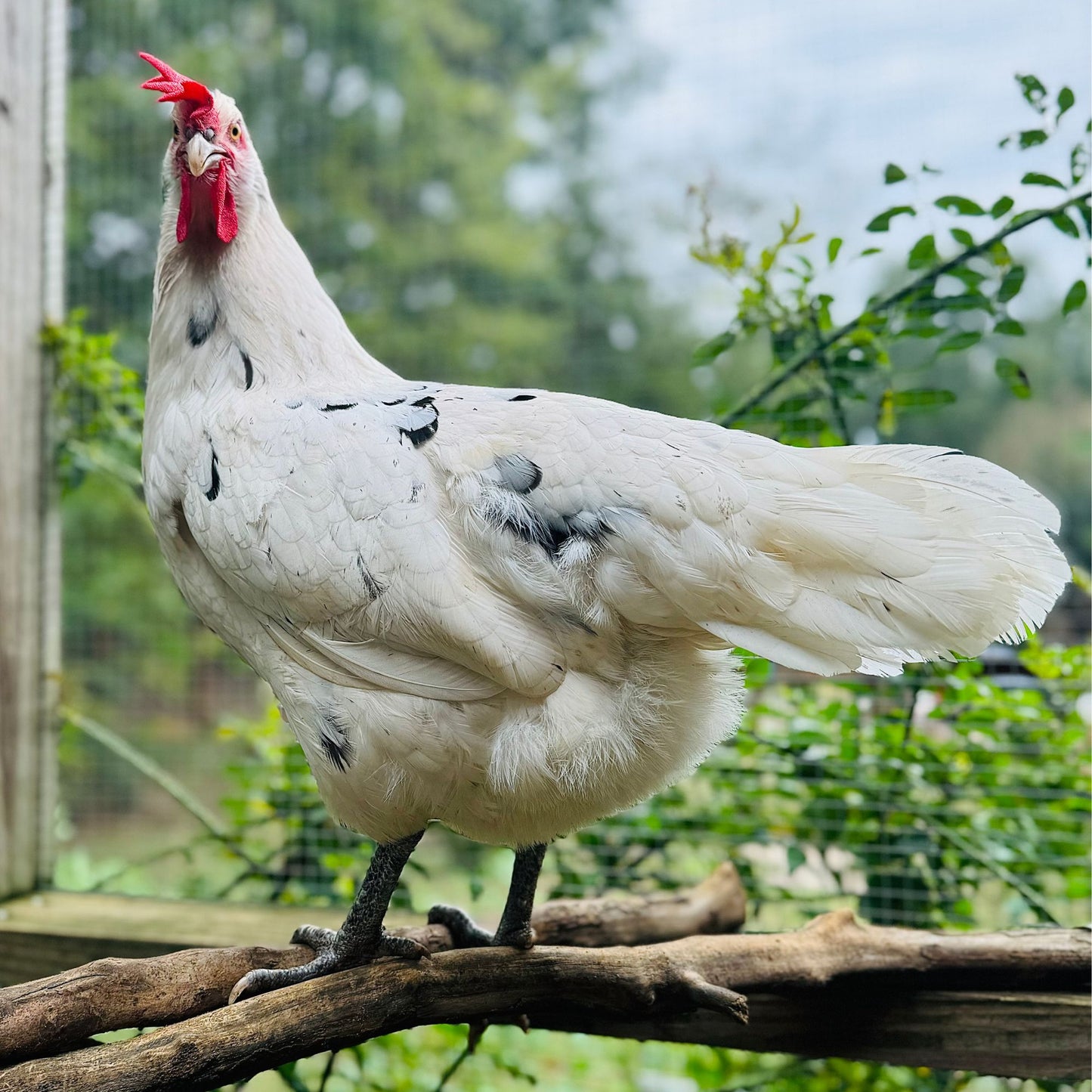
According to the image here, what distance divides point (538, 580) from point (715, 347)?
87 centimetres

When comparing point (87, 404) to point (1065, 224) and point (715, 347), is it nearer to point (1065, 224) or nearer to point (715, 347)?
point (715, 347)

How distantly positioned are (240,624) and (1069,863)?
145cm

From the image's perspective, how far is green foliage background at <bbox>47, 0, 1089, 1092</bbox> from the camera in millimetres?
1657

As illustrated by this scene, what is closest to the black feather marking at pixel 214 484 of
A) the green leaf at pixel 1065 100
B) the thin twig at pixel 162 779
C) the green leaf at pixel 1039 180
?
the thin twig at pixel 162 779

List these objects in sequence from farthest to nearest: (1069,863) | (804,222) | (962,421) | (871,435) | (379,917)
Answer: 1. (962,421)
2. (871,435)
3. (804,222)
4. (1069,863)
5. (379,917)

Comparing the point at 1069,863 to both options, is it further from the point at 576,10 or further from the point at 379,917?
the point at 576,10

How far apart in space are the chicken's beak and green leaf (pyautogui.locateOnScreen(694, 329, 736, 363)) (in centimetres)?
89

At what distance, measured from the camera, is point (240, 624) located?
3.59 ft

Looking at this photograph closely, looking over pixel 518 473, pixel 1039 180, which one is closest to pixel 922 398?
pixel 1039 180

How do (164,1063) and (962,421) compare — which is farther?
(962,421)

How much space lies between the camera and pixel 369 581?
3.21ft

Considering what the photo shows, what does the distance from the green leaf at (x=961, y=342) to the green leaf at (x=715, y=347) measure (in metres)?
0.36

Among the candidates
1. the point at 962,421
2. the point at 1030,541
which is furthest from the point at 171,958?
the point at 962,421

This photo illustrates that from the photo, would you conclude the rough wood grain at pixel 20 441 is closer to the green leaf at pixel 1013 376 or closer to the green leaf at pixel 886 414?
the green leaf at pixel 886 414
